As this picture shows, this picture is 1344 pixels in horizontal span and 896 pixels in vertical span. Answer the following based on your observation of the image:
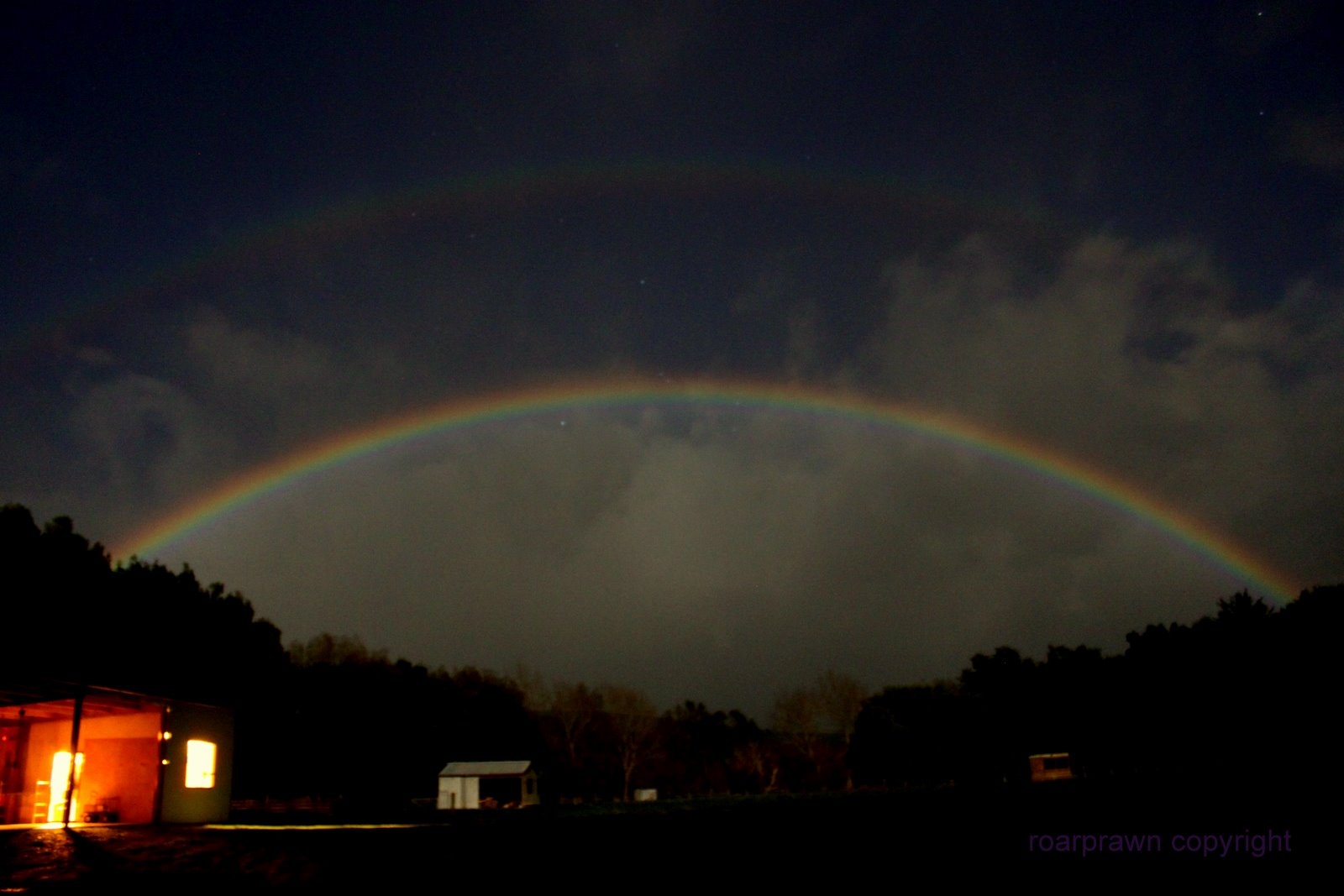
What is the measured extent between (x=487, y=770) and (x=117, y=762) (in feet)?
88.1

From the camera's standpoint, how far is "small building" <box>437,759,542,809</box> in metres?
47.3

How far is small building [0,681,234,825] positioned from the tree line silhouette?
124cm

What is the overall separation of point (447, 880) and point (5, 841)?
9634 millimetres

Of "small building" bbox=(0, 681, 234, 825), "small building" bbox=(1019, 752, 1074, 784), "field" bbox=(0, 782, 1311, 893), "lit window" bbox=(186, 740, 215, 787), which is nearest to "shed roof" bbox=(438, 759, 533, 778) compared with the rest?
"small building" bbox=(0, 681, 234, 825)

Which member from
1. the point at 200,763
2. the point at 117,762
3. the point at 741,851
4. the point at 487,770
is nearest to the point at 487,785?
the point at 487,770

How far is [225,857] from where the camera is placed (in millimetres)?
11930

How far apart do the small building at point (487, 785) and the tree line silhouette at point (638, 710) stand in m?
3.20

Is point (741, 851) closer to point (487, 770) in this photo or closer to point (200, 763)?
point (200, 763)

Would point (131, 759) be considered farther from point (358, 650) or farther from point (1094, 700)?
point (358, 650)

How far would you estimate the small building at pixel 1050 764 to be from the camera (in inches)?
2352

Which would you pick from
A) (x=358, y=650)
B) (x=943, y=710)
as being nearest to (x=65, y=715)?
(x=943, y=710)

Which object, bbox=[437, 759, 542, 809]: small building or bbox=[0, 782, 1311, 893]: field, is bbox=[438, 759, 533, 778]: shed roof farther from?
bbox=[0, 782, 1311, 893]: field

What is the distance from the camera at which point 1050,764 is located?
61500 mm

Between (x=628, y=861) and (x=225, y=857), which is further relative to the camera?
(x=225, y=857)
